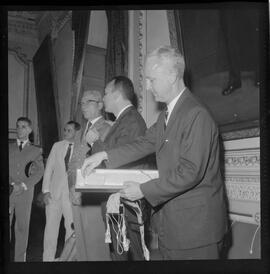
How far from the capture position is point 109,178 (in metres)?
2.11

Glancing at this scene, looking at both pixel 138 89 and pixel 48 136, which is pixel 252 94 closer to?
pixel 138 89

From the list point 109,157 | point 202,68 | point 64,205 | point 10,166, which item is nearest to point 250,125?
point 202,68

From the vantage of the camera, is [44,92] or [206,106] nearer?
[206,106]

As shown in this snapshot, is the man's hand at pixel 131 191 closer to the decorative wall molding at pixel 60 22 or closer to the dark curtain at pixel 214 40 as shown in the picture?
the dark curtain at pixel 214 40

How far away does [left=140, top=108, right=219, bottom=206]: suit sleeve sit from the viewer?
1984 millimetres

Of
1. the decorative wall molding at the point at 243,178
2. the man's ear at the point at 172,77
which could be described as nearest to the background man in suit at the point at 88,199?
the man's ear at the point at 172,77

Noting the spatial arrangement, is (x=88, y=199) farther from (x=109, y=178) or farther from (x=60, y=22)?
(x=60, y=22)

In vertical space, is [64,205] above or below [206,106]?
below

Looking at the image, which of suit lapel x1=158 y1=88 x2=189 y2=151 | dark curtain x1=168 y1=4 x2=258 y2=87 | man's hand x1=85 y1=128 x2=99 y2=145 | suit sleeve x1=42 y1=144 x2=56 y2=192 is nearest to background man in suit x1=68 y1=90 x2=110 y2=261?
man's hand x1=85 y1=128 x2=99 y2=145

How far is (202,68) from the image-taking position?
2230 mm

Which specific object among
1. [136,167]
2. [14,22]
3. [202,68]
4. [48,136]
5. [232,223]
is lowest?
[232,223]

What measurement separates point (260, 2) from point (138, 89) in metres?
0.83

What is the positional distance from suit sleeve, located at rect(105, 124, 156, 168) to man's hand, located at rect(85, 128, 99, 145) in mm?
137

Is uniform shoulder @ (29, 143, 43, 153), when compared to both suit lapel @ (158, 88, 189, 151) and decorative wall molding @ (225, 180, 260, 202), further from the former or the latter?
decorative wall molding @ (225, 180, 260, 202)
